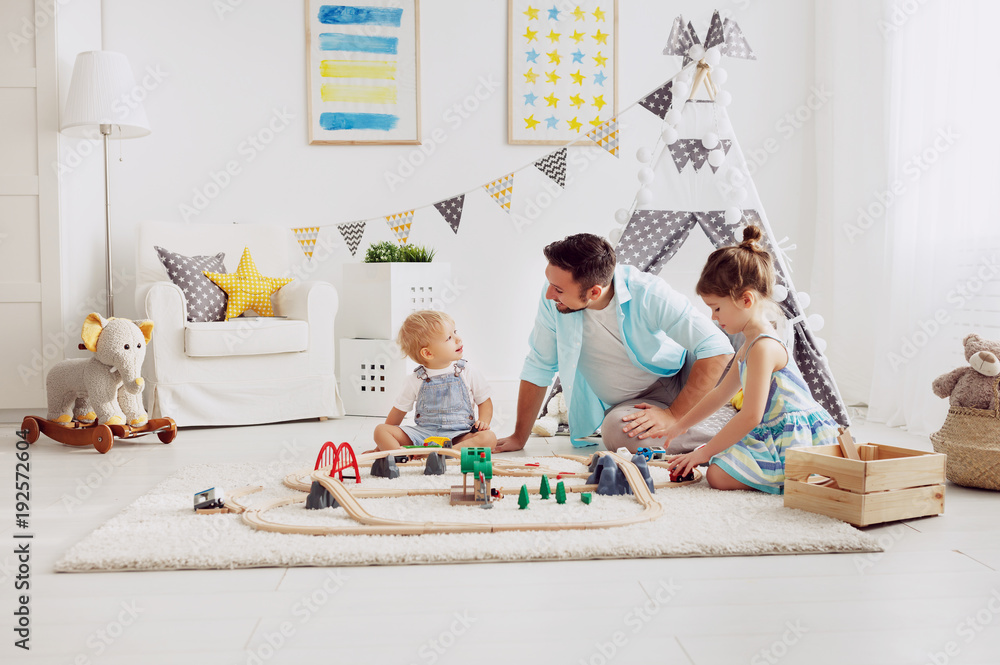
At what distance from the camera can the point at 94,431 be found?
2.64 metres

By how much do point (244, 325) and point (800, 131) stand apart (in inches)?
114

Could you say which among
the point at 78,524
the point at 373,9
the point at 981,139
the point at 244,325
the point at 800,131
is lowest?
the point at 78,524

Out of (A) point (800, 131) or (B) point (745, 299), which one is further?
(A) point (800, 131)

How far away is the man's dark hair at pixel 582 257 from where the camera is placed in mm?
2240

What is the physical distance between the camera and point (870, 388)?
3424 millimetres

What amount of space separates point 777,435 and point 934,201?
1.58 metres

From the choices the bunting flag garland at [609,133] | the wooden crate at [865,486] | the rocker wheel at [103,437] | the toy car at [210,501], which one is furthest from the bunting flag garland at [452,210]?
the wooden crate at [865,486]

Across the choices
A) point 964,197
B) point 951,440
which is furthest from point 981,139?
point 951,440

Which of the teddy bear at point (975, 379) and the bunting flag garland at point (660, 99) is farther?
the bunting flag garland at point (660, 99)

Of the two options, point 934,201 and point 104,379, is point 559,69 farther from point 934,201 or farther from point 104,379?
point 104,379

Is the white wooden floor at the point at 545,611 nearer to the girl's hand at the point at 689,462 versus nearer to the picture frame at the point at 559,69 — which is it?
the girl's hand at the point at 689,462

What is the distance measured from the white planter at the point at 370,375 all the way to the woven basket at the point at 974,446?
211 cm

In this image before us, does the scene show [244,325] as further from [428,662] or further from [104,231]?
[428,662]

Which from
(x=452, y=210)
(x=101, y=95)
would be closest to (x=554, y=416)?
(x=452, y=210)
